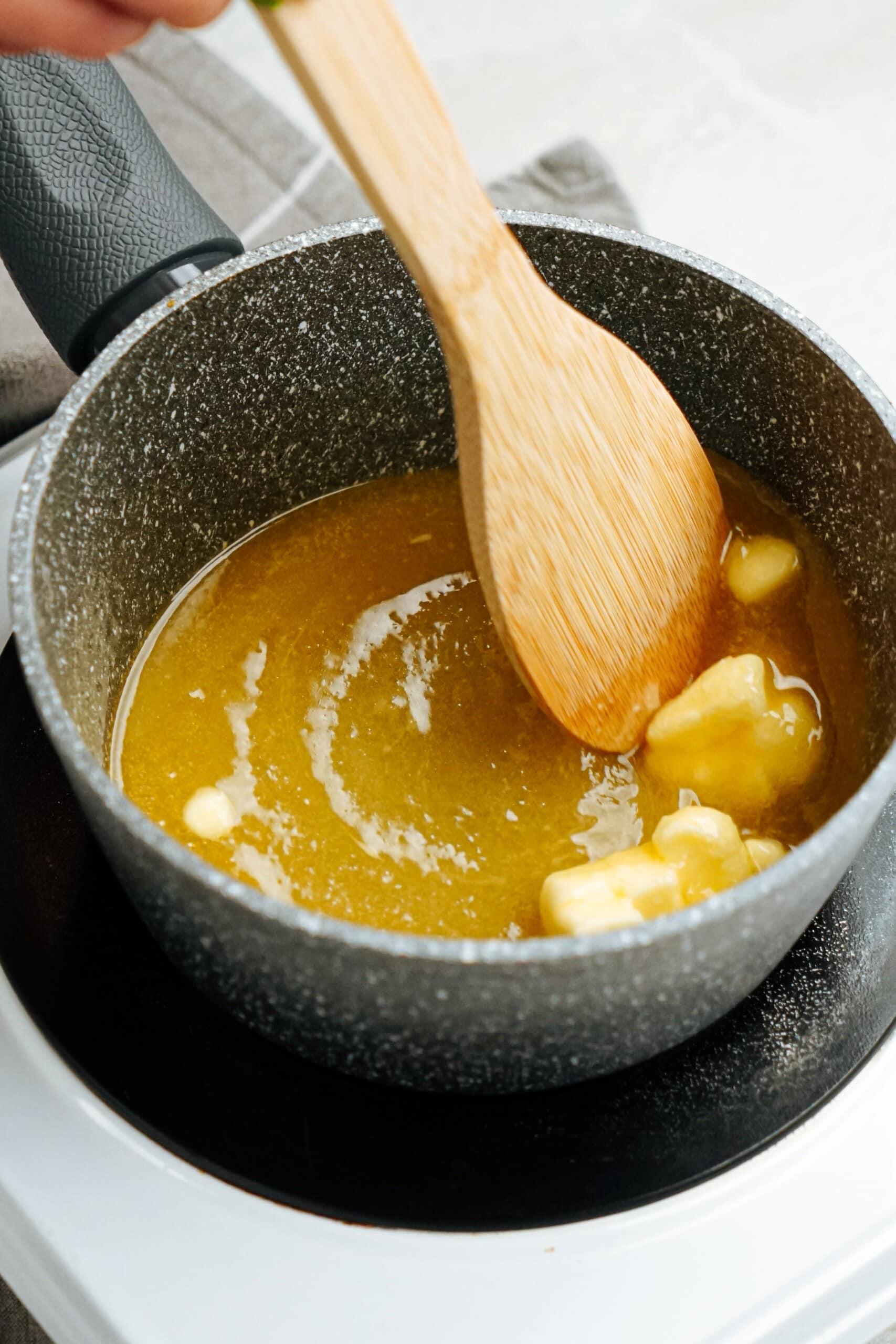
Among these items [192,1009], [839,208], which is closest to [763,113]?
[839,208]

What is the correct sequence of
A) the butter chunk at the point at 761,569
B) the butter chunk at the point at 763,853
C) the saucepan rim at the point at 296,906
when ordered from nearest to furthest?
the saucepan rim at the point at 296,906, the butter chunk at the point at 763,853, the butter chunk at the point at 761,569

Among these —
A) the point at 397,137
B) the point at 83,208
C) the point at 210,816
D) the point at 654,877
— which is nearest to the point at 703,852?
the point at 654,877

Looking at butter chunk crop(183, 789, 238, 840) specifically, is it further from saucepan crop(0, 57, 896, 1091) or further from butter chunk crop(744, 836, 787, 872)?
butter chunk crop(744, 836, 787, 872)

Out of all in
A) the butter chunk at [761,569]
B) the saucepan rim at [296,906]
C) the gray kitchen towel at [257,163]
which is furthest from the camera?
the gray kitchen towel at [257,163]

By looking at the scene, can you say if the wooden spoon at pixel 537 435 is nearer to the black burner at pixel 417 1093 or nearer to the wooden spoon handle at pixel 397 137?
the wooden spoon handle at pixel 397 137

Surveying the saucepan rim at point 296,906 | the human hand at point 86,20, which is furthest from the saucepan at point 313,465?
the human hand at point 86,20

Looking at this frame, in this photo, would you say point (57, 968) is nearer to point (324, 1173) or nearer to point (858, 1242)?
point (324, 1173)
